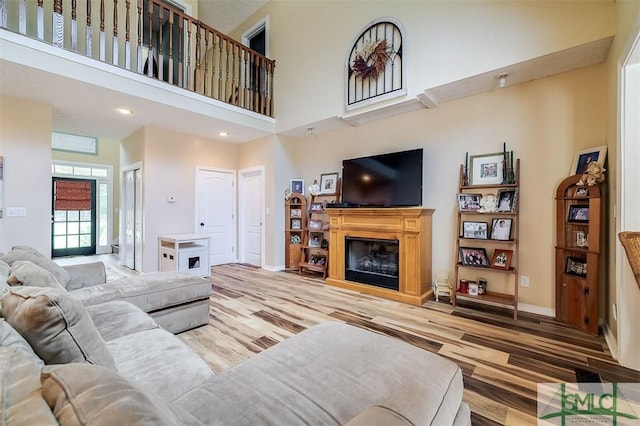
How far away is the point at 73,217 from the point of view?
685 centimetres

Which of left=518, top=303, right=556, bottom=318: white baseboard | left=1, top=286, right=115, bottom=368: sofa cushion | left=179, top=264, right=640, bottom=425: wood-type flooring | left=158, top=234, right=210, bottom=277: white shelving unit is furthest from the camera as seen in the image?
left=158, top=234, right=210, bottom=277: white shelving unit

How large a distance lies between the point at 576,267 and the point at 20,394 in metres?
3.95

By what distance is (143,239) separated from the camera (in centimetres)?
475

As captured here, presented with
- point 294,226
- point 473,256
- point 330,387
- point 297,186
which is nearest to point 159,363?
point 330,387

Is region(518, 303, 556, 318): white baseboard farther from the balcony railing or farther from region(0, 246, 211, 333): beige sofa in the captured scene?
the balcony railing

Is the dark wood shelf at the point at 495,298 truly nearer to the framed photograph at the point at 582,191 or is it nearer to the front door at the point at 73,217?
the framed photograph at the point at 582,191

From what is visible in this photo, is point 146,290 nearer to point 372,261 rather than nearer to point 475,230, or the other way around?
point 372,261

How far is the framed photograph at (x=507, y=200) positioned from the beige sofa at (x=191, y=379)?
2.55 metres

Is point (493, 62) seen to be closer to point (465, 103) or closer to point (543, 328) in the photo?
point (465, 103)

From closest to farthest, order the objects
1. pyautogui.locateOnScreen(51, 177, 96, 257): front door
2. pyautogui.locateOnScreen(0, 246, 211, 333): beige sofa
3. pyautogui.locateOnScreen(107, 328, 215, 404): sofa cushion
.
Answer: pyautogui.locateOnScreen(107, 328, 215, 404): sofa cushion → pyautogui.locateOnScreen(0, 246, 211, 333): beige sofa → pyautogui.locateOnScreen(51, 177, 96, 257): front door

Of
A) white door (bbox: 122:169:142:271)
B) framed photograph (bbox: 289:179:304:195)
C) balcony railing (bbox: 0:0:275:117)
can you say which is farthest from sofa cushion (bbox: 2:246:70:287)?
framed photograph (bbox: 289:179:304:195)

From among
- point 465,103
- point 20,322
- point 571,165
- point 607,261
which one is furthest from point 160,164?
point 607,261

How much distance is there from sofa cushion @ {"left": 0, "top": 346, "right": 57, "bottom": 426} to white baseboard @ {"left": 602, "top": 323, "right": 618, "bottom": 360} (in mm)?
3428

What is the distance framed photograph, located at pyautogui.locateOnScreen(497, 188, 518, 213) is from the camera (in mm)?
3139
